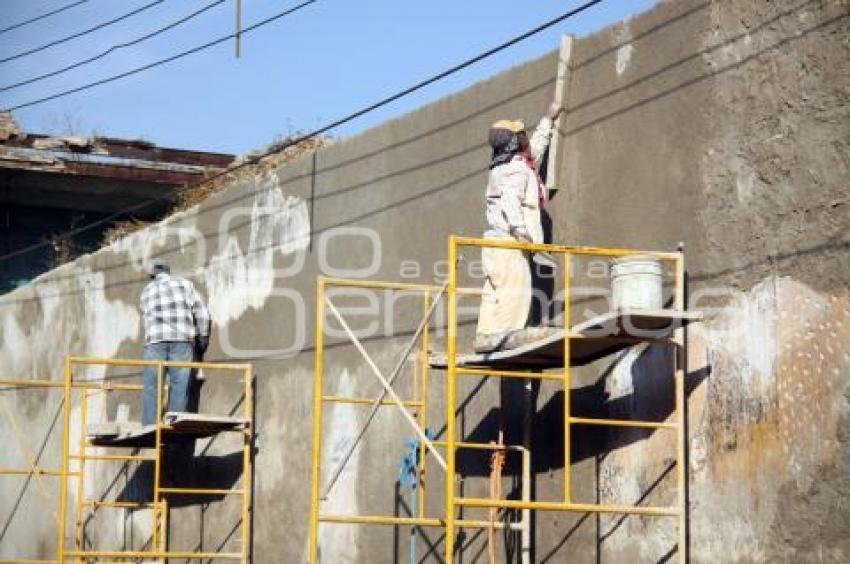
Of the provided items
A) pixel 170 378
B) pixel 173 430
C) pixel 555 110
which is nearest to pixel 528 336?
pixel 555 110

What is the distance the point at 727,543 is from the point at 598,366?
1.61 meters

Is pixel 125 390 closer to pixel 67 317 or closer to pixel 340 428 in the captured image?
pixel 67 317

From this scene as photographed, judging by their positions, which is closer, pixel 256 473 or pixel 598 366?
pixel 598 366

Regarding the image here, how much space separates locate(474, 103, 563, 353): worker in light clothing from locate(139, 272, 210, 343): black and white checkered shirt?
14.9ft

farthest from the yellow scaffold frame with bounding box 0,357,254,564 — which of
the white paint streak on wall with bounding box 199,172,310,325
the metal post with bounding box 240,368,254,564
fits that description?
the white paint streak on wall with bounding box 199,172,310,325

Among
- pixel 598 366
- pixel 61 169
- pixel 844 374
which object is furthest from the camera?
pixel 61 169

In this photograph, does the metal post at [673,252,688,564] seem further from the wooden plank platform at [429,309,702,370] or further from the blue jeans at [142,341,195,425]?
the blue jeans at [142,341,195,425]

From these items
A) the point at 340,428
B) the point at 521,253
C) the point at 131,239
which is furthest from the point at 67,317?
the point at 521,253

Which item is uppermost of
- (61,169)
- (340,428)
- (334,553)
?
(61,169)

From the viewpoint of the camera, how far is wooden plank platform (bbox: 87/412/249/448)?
12633mm

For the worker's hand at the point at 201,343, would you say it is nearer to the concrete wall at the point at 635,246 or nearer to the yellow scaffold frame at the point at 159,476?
the concrete wall at the point at 635,246

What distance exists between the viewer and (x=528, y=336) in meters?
9.20

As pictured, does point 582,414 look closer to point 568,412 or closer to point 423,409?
point 423,409

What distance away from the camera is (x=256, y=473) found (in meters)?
13.1
